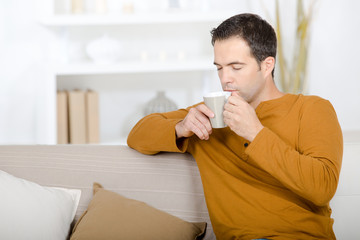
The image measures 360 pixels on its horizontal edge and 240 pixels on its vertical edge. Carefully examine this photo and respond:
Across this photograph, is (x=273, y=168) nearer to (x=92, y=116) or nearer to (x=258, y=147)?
(x=258, y=147)

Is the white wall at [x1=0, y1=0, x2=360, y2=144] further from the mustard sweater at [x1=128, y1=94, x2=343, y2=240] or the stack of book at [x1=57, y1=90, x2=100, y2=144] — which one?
the mustard sweater at [x1=128, y1=94, x2=343, y2=240]

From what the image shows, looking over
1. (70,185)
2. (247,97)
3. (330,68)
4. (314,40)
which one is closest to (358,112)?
(330,68)

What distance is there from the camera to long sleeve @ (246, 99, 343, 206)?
1.23m

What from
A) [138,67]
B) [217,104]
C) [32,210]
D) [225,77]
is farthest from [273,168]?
[138,67]

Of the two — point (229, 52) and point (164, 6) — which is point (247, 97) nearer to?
point (229, 52)

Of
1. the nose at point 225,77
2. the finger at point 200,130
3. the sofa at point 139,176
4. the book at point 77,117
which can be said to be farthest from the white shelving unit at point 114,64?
the finger at point 200,130

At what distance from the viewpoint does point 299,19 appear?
3350mm

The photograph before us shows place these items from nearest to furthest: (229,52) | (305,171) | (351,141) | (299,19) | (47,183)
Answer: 1. (305,171)
2. (229,52)
3. (47,183)
4. (351,141)
5. (299,19)

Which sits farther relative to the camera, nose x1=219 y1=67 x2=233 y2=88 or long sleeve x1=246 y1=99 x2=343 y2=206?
nose x1=219 y1=67 x2=233 y2=88

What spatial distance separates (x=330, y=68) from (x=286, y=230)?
2.60 meters

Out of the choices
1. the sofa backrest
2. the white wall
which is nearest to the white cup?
the sofa backrest

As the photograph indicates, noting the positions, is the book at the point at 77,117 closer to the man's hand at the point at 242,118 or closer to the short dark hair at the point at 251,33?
the short dark hair at the point at 251,33

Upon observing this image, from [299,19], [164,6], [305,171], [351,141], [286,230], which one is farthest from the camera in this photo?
[164,6]

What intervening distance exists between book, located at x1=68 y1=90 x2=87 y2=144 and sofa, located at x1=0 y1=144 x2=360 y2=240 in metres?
1.53
